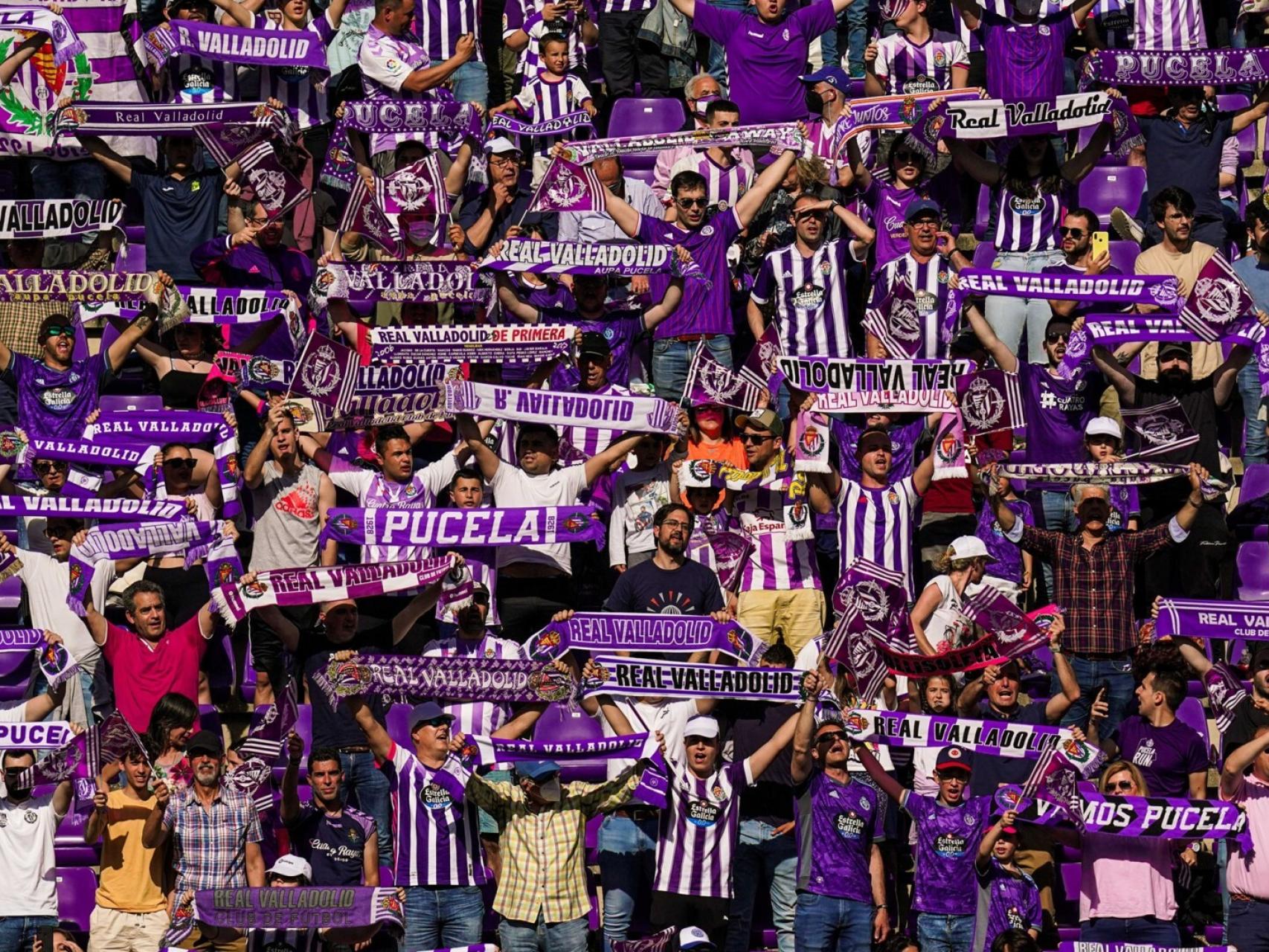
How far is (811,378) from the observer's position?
1753cm

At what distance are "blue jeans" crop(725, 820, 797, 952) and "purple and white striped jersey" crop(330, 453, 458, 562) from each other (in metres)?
2.62

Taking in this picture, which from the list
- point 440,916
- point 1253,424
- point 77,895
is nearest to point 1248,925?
point 1253,424

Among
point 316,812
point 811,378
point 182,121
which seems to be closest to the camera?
point 316,812

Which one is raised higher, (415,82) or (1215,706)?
(415,82)

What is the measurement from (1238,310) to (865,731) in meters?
4.09

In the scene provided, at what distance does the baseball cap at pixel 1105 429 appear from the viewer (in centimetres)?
1716

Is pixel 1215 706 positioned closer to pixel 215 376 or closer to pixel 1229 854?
pixel 1229 854

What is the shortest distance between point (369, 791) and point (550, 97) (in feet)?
20.3

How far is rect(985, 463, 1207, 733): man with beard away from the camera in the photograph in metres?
16.4

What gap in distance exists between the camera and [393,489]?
55.9 ft

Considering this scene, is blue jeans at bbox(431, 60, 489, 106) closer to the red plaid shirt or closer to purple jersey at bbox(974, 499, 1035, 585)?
purple jersey at bbox(974, 499, 1035, 585)

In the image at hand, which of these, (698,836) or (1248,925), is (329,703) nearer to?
(698,836)

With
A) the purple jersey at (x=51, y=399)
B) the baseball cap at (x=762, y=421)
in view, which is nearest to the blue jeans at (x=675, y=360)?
the baseball cap at (x=762, y=421)

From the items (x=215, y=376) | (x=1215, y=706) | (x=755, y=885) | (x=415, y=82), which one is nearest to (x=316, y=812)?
(x=755, y=885)
